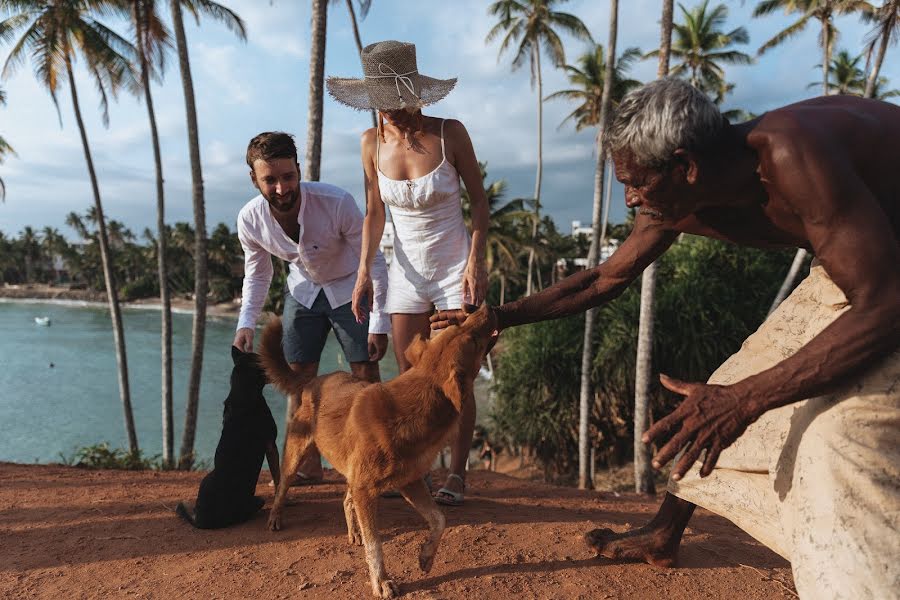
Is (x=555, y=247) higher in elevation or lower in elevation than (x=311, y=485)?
higher

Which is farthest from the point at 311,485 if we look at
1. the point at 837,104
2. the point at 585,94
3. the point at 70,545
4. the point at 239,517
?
the point at 585,94

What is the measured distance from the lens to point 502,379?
69.8 ft

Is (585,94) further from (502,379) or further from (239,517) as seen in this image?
(239,517)

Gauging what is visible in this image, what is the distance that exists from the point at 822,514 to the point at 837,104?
168 cm

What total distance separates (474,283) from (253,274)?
6.73 feet

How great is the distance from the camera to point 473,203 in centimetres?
467

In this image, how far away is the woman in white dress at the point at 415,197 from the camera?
14.5ft

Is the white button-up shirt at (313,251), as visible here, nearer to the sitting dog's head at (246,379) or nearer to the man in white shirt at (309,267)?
the man in white shirt at (309,267)

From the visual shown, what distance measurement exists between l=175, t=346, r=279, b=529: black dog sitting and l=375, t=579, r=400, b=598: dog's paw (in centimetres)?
164

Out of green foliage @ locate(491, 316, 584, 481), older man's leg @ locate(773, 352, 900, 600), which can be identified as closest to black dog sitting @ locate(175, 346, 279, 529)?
older man's leg @ locate(773, 352, 900, 600)

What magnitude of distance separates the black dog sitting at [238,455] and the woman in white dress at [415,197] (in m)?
1.05

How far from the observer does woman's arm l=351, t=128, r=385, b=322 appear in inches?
185

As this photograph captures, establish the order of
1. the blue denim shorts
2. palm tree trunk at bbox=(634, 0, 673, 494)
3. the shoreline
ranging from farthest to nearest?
the shoreline
palm tree trunk at bbox=(634, 0, 673, 494)
the blue denim shorts

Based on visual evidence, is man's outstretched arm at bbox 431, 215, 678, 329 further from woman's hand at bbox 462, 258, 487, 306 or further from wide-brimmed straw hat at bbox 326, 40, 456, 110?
wide-brimmed straw hat at bbox 326, 40, 456, 110
